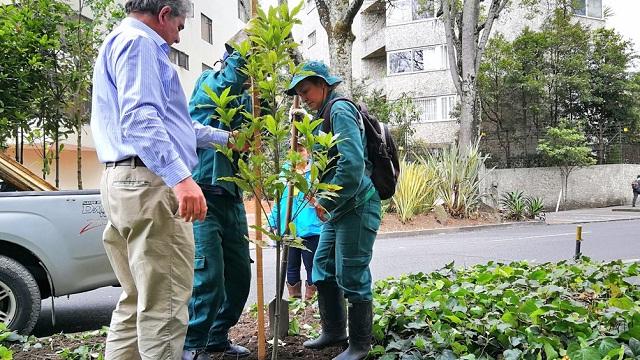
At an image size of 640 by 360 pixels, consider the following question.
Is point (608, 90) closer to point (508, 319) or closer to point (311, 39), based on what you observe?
point (311, 39)

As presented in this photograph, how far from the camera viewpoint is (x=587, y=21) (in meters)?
28.3

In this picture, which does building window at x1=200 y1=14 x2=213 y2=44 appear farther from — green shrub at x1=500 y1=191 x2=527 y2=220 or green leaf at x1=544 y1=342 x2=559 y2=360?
green leaf at x1=544 y1=342 x2=559 y2=360

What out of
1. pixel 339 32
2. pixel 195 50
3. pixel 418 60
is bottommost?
pixel 339 32

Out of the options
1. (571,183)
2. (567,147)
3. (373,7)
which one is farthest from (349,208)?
(373,7)

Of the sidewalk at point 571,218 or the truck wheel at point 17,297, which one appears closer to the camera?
the truck wheel at point 17,297

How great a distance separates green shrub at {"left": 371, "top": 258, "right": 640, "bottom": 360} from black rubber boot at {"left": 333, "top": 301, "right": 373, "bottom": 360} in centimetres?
10

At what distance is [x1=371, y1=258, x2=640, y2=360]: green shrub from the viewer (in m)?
2.87

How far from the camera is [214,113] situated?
10.3ft

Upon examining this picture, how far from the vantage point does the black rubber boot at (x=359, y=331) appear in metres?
3.15

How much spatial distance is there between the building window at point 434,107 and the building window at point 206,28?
11.4m

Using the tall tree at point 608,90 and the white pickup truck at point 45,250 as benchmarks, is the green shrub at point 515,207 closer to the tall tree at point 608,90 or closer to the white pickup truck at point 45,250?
the tall tree at point 608,90

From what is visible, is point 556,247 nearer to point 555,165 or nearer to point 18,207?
point 18,207

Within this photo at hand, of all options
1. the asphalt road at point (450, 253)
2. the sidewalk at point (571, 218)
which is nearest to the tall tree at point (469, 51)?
the sidewalk at point (571, 218)

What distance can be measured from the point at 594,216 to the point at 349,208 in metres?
19.6
